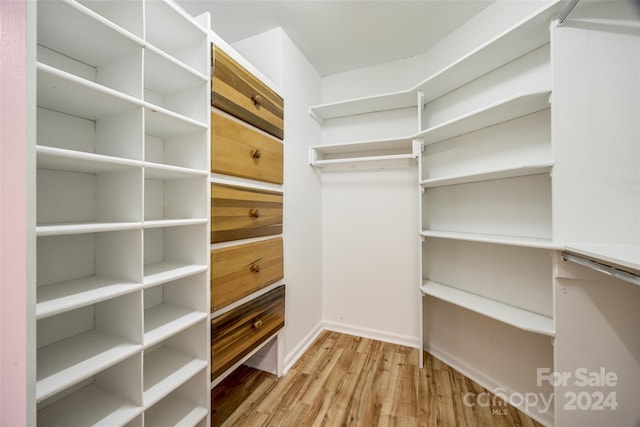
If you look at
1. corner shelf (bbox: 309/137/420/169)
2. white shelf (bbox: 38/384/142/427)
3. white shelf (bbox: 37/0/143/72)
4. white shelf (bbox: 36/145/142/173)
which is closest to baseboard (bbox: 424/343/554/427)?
corner shelf (bbox: 309/137/420/169)

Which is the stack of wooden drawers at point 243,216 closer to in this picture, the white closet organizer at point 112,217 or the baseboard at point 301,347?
the white closet organizer at point 112,217

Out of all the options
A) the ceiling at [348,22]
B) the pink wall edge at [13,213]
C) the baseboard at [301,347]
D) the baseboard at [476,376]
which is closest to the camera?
the pink wall edge at [13,213]

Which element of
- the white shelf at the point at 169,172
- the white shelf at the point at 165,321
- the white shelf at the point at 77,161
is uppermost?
the white shelf at the point at 169,172

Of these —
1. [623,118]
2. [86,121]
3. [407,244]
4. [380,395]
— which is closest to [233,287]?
[86,121]

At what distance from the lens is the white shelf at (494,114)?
50.0 inches

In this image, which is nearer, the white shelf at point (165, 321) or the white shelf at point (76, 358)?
the white shelf at point (76, 358)

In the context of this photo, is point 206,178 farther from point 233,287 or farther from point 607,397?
point 607,397

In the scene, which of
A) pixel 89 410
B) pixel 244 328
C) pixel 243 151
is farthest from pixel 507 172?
pixel 89 410

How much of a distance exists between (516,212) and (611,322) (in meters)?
0.65

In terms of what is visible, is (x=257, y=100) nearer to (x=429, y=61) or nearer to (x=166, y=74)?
(x=166, y=74)

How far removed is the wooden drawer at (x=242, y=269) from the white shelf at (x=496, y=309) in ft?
3.61

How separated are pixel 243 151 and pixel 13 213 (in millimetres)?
901

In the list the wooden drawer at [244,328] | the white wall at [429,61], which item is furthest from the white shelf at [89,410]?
the white wall at [429,61]

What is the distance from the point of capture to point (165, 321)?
110 centimetres
